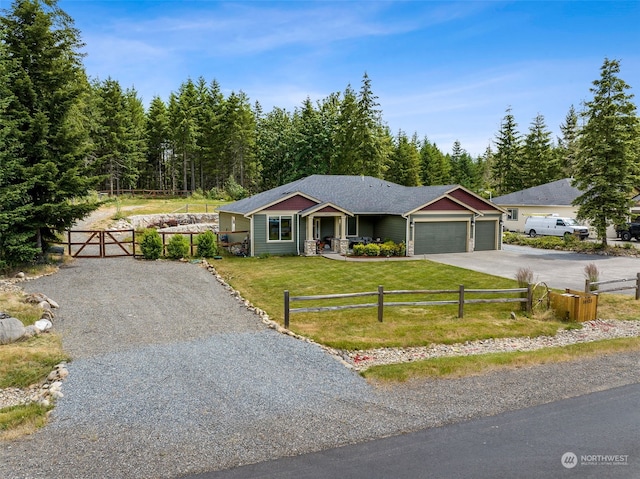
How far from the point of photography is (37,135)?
1825 centimetres

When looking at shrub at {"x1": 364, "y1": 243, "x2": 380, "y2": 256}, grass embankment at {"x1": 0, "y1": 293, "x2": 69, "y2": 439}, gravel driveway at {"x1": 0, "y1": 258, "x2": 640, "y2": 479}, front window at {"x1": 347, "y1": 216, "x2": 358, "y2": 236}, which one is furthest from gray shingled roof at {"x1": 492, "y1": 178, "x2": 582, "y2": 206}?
grass embankment at {"x1": 0, "y1": 293, "x2": 69, "y2": 439}

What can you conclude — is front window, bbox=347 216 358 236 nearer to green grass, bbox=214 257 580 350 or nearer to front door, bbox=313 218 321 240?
front door, bbox=313 218 321 240

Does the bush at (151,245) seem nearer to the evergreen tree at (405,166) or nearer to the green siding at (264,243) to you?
the green siding at (264,243)

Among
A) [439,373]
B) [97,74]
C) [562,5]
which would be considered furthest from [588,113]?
[97,74]

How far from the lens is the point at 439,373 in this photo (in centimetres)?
850

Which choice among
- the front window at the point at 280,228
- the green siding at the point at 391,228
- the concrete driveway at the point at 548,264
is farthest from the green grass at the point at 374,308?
the green siding at the point at 391,228

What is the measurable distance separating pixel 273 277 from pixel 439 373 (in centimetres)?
1131

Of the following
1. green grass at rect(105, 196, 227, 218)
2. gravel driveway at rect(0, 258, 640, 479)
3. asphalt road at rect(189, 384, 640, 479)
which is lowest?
asphalt road at rect(189, 384, 640, 479)

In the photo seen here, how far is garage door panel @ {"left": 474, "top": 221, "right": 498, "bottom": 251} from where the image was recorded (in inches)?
1098

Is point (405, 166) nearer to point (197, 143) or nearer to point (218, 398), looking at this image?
point (197, 143)

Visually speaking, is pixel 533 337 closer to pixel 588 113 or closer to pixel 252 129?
pixel 588 113

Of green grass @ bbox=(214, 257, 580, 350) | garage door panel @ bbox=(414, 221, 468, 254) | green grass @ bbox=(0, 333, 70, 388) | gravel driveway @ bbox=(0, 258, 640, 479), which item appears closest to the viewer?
gravel driveway @ bbox=(0, 258, 640, 479)

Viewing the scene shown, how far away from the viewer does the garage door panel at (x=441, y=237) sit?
26.2 metres

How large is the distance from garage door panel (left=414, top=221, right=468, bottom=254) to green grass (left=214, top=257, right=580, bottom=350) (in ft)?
11.2
